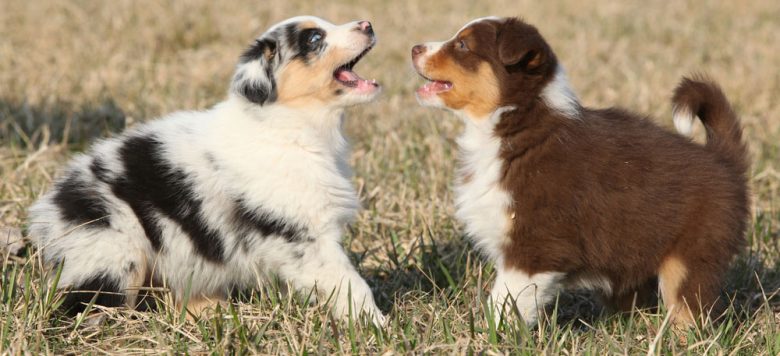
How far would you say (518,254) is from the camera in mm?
4332

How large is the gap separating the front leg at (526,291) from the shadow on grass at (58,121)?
4132mm

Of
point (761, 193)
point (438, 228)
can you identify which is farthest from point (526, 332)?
point (761, 193)

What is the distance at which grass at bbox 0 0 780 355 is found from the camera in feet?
13.6

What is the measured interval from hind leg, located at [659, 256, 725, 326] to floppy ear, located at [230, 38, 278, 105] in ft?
6.61

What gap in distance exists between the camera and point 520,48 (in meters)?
4.36

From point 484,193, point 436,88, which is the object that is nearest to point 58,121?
point 436,88

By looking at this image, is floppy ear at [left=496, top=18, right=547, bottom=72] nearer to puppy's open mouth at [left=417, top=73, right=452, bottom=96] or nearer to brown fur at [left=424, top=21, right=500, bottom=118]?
brown fur at [left=424, top=21, right=500, bottom=118]

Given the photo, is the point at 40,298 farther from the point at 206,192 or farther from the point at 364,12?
the point at 364,12

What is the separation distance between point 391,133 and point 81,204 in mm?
3545

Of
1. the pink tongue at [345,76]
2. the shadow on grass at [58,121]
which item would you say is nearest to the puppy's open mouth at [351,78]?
the pink tongue at [345,76]

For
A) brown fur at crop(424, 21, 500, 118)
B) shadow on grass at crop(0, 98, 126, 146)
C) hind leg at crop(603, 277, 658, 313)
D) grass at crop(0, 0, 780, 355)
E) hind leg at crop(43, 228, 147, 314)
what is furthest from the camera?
shadow on grass at crop(0, 98, 126, 146)

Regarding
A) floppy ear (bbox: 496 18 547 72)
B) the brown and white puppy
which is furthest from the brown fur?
floppy ear (bbox: 496 18 547 72)

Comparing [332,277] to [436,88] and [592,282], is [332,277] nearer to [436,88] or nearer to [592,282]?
[436,88]

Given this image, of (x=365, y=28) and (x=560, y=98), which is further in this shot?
(x=365, y=28)
